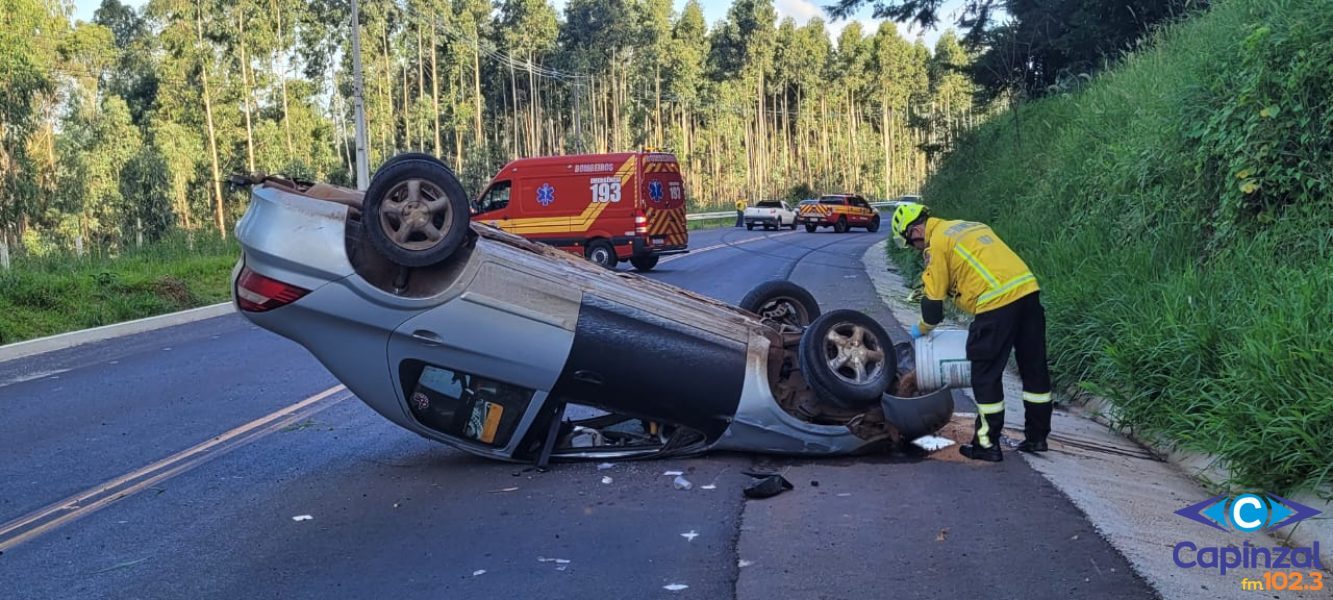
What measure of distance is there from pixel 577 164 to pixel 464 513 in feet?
60.3

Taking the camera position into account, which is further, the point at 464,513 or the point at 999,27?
the point at 999,27

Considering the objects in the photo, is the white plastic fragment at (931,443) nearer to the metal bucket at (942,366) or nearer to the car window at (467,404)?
the metal bucket at (942,366)

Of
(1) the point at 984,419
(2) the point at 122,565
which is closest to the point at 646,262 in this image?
(1) the point at 984,419

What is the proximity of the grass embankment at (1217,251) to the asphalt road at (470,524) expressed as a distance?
3.66 ft

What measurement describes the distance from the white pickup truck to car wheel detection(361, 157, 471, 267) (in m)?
42.5

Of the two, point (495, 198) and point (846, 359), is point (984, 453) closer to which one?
point (846, 359)

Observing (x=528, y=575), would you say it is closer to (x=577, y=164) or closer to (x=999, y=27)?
(x=577, y=164)

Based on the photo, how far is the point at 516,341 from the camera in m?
5.60

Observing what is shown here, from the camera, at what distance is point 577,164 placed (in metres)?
23.2

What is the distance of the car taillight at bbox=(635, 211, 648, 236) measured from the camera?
74.1 ft

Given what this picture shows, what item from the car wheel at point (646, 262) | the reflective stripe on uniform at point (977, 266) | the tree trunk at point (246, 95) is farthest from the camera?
the tree trunk at point (246, 95)

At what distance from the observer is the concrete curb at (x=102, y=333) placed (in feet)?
41.8

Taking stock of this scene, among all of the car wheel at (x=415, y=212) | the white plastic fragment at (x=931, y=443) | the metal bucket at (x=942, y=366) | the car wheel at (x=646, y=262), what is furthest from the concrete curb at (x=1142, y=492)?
the car wheel at (x=646, y=262)

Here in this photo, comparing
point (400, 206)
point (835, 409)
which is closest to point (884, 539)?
point (835, 409)
